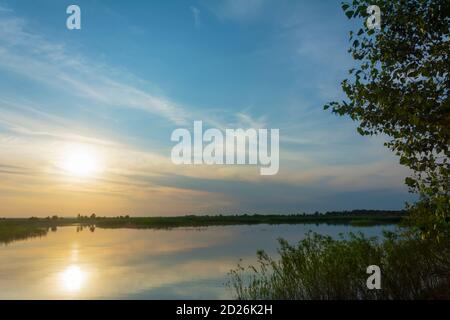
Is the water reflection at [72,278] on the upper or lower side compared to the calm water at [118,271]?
lower

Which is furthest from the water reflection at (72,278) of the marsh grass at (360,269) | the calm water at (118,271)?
the marsh grass at (360,269)

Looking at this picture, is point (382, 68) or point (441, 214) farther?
point (382, 68)

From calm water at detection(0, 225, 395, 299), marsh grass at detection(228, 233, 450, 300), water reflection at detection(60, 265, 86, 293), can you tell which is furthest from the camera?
water reflection at detection(60, 265, 86, 293)

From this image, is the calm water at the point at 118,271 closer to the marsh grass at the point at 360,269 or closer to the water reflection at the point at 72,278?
the water reflection at the point at 72,278

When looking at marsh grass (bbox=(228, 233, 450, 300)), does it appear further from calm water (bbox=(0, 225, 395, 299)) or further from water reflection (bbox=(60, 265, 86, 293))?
water reflection (bbox=(60, 265, 86, 293))

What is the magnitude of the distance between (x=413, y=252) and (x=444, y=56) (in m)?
6.74

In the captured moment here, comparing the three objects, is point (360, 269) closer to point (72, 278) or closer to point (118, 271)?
point (72, 278)

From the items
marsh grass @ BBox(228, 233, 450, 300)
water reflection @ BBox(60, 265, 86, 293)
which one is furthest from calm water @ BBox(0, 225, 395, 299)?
marsh grass @ BBox(228, 233, 450, 300)

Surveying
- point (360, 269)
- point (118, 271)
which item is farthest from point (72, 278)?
point (360, 269)

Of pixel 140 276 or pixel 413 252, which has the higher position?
pixel 413 252
